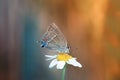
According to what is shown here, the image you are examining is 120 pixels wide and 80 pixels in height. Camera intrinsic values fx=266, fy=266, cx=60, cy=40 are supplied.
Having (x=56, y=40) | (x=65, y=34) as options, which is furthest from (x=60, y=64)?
(x=65, y=34)

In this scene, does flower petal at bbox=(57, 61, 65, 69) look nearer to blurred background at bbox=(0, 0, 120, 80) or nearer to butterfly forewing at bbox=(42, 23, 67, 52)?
butterfly forewing at bbox=(42, 23, 67, 52)

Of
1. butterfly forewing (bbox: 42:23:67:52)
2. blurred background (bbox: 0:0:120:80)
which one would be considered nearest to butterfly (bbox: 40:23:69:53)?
butterfly forewing (bbox: 42:23:67:52)

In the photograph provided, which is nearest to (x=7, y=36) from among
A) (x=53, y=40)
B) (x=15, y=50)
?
(x=15, y=50)

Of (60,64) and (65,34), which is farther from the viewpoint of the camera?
(65,34)

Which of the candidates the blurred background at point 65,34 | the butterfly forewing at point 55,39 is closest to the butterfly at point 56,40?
the butterfly forewing at point 55,39

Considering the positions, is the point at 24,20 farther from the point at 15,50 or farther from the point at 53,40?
the point at 53,40

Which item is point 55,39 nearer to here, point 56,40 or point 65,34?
point 56,40
